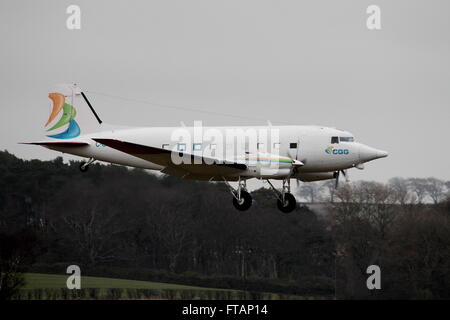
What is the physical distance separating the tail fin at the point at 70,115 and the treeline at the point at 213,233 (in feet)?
23.6

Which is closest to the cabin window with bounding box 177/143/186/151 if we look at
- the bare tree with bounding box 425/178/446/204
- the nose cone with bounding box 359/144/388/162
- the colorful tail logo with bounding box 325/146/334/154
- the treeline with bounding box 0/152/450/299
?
the colorful tail logo with bounding box 325/146/334/154

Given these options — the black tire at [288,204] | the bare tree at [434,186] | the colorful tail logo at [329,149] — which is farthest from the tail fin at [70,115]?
the bare tree at [434,186]

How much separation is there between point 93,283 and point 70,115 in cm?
→ 1747

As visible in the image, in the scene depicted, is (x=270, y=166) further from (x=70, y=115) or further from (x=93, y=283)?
(x=93, y=283)

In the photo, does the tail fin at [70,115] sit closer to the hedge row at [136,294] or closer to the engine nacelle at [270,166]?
the engine nacelle at [270,166]

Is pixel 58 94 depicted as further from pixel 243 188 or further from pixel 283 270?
pixel 283 270

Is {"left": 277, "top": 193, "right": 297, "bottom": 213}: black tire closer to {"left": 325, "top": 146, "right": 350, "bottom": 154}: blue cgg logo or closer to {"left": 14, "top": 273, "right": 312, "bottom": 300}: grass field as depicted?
{"left": 325, "top": 146, "right": 350, "bottom": 154}: blue cgg logo

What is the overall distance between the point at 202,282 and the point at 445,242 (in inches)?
683

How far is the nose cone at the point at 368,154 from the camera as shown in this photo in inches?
1913

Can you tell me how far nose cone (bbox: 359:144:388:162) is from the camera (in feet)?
159

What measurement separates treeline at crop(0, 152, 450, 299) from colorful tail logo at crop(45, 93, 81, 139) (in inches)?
292

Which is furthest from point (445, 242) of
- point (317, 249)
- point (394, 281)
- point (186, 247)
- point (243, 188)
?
point (243, 188)

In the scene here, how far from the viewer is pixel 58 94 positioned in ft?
177

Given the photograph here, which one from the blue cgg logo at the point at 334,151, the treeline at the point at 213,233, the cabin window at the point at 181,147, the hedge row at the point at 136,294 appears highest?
the cabin window at the point at 181,147
